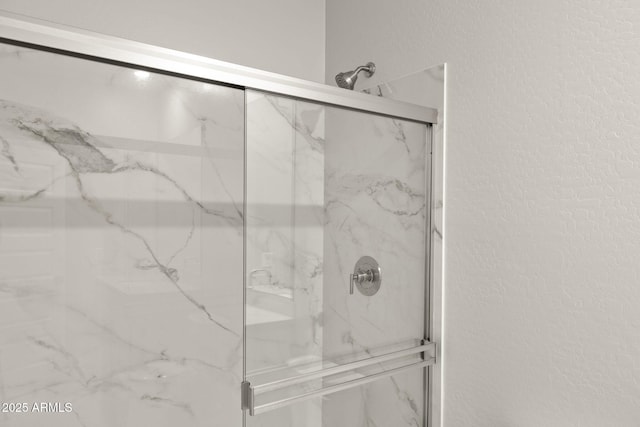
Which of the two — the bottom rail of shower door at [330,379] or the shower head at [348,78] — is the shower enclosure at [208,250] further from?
the shower head at [348,78]

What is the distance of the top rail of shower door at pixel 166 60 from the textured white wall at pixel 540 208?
0.30m

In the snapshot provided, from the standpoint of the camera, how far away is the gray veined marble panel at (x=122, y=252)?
118 cm

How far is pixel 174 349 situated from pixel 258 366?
1.32 feet

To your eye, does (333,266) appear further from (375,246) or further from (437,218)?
(437,218)

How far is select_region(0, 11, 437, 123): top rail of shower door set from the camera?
32.1 inches

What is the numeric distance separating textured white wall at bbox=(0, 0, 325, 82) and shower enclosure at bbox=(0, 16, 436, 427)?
35cm

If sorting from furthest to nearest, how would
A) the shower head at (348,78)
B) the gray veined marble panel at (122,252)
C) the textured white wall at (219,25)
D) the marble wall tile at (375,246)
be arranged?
the shower head at (348,78)
the textured white wall at (219,25)
the marble wall tile at (375,246)
the gray veined marble panel at (122,252)

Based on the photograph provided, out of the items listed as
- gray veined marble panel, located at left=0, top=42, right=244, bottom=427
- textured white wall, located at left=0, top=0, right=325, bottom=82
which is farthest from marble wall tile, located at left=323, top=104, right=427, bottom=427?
textured white wall, located at left=0, top=0, right=325, bottom=82

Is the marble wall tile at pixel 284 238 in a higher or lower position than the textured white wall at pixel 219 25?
lower

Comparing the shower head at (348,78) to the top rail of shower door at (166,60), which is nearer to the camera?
the top rail of shower door at (166,60)

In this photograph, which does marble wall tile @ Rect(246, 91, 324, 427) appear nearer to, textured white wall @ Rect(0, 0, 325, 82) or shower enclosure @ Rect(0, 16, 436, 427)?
shower enclosure @ Rect(0, 16, 436, 427)

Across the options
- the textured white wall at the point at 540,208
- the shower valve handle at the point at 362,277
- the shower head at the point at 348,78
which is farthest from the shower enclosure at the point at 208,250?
the shower head at the point at 348,78

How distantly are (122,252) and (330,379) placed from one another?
0.69m

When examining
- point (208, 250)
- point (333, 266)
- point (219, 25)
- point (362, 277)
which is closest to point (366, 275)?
point (362, 277)
